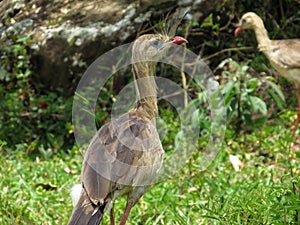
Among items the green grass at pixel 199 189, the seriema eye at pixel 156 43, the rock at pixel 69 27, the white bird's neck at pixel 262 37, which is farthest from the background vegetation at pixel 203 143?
the seriema eye at pixel 156 43

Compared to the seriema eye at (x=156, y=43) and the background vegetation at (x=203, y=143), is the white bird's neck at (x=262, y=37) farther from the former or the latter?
the seriema eye at (x=156, y=43)

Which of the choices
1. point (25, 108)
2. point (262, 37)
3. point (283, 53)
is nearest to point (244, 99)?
point (283, 53)

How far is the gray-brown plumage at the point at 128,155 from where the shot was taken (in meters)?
3.14

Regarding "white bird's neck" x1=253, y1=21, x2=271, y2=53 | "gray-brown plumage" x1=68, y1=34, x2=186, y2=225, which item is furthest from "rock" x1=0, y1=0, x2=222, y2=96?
"gray-brown plumage" x1=68, y1=34, x2=186, y2=225

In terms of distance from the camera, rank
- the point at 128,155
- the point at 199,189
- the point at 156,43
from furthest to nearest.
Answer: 1. the point at 199,189
2. the point at 156,43
3. the point at 128,155

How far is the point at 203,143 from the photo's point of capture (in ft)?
19.0

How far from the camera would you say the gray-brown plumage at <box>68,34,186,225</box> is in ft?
10.3

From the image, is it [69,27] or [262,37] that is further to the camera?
[262,37]

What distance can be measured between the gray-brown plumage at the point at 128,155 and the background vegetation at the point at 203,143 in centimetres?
48

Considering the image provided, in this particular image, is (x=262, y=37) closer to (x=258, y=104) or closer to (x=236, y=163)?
(x=258, y=104)

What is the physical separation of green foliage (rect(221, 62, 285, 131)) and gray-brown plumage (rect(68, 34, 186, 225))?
2.16 metres

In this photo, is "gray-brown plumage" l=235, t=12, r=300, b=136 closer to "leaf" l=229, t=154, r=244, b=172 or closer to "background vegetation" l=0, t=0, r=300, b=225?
"background vegetation" l=0, t=0, r=300, b=225

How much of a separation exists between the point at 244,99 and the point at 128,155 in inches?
109

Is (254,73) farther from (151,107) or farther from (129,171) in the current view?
(129,171)
